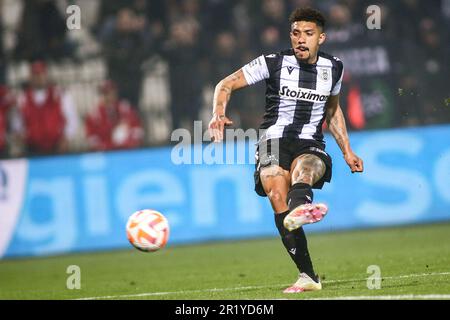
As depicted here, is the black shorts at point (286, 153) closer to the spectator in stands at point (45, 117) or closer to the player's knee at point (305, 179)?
the player's knee at point (305, 179)

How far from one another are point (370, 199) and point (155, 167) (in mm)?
3307

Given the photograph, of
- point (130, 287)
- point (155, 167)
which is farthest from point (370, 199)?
point (130, 287)

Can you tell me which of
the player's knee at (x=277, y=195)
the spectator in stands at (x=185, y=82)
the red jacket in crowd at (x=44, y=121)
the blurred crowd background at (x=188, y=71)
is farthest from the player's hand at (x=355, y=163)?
the red jacket in crowd at (x=44, y=121)

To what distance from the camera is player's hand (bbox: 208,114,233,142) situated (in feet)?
25.8

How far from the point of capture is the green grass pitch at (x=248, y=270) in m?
8.55

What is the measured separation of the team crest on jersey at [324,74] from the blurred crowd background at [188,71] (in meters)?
6.36

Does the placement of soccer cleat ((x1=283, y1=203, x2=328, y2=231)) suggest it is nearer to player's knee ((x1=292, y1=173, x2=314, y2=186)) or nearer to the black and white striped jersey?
player's knee ((x1=292, y1=173, x2=314, y2=186))

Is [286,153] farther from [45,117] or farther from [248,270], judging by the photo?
[45,117]

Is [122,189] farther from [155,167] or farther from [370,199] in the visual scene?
[370,199]

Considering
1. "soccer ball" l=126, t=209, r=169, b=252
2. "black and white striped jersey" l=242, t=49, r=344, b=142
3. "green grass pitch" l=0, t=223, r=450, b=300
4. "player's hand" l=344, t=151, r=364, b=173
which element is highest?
"black and white striped jersey" l=242, t=49, r=344, b=142

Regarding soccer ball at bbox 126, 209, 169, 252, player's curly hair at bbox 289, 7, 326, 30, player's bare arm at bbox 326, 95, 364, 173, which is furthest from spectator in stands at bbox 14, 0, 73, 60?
player's curly hair at bbox 289, 7, 326, 30

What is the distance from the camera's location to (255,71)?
8.64 meters

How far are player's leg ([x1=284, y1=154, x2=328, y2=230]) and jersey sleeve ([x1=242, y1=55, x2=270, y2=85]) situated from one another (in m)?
0.78

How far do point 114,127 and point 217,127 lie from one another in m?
7.91
